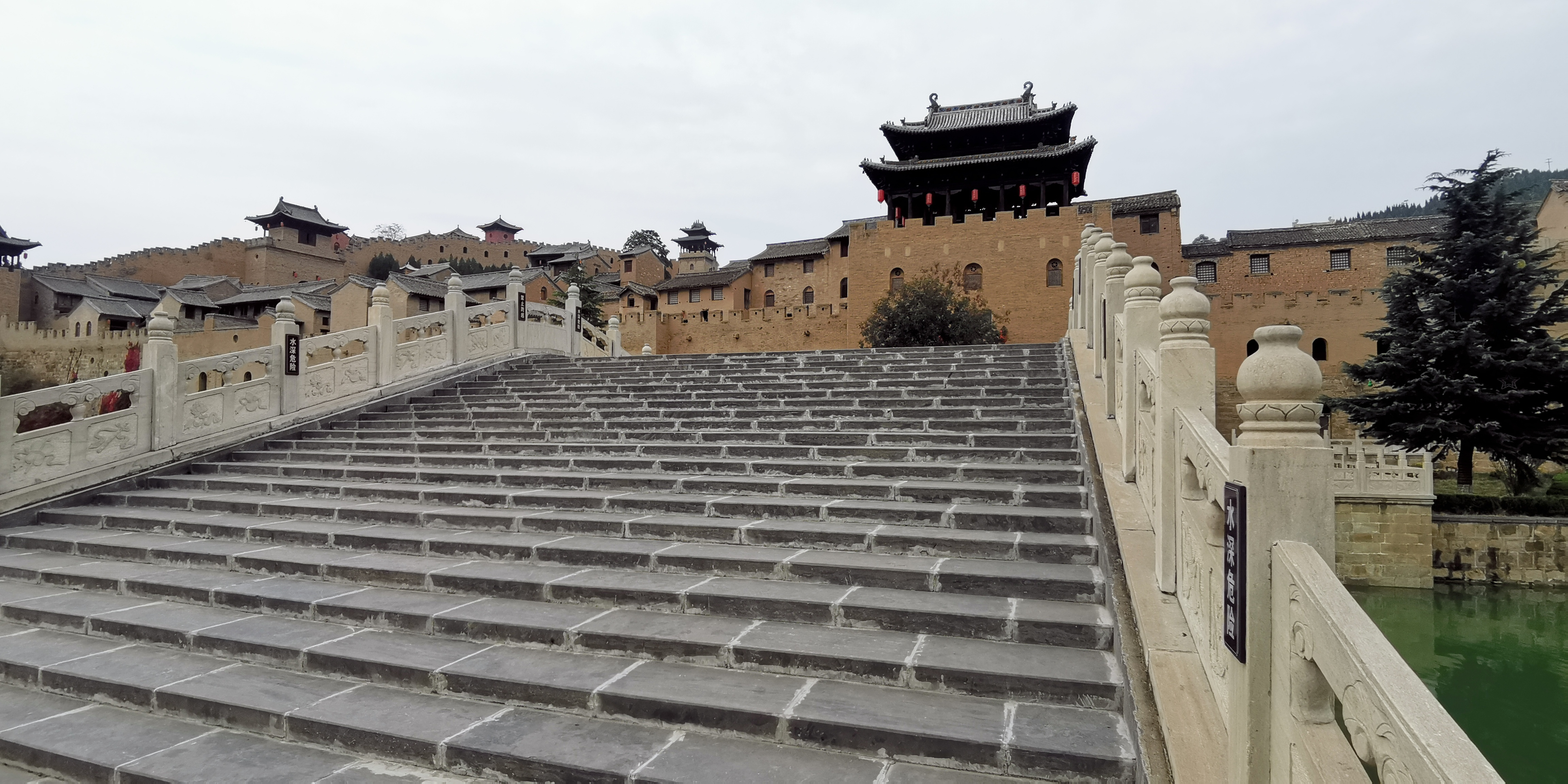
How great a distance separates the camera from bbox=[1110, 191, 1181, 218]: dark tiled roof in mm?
28219

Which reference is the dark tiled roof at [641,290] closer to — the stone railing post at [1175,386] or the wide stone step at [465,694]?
the wide stone step at [465,694]

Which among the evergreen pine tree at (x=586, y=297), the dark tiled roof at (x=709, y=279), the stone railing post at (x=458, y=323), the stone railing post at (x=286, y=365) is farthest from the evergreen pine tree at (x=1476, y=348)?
the dark tiled roof at (x=709, y=279)

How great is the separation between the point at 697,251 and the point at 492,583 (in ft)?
Answer: 167

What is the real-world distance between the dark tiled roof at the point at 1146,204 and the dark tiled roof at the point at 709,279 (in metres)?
17.4

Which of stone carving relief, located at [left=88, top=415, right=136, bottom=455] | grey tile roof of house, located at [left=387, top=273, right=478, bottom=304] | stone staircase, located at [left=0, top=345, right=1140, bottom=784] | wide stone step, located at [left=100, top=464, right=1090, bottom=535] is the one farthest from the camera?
grey tile roof of house, located at [left=387, top=273, right=478, bottom=304]

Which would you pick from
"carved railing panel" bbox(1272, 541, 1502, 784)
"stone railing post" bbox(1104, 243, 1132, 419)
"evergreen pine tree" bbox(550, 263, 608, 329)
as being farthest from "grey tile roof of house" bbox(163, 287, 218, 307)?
"carved railing panel" bbox(1272, 541, 1502, 784)

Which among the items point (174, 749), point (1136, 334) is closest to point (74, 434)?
point (174, 749)

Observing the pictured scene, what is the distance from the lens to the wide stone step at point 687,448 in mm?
6078

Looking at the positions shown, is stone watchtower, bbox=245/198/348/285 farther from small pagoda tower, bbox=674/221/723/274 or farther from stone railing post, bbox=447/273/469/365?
stone railing post, bbox=447/273/469/365

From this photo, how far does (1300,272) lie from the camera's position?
92.7 ft

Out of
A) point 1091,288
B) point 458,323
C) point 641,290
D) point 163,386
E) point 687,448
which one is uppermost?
point 641,290

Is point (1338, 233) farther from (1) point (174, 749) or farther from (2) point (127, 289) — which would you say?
(2) point (127, 289)

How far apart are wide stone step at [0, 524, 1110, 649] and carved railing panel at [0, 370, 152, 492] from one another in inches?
35.7

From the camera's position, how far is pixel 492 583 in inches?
171
